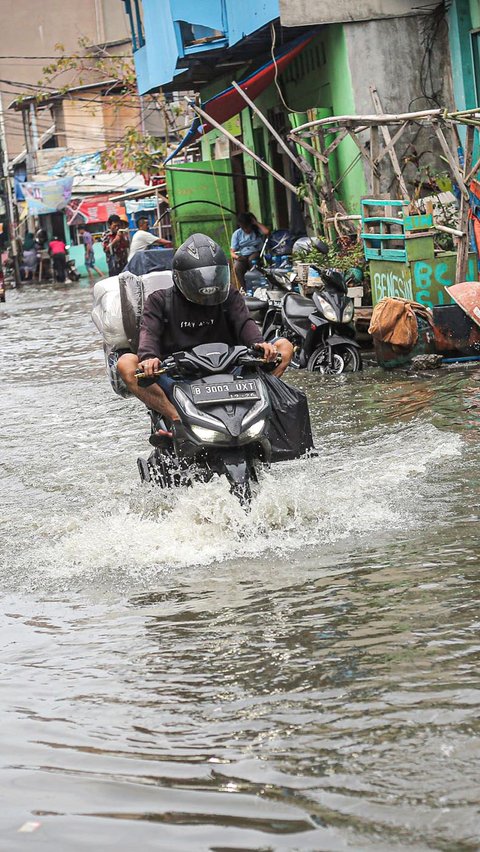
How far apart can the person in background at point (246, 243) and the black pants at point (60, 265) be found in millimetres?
22351

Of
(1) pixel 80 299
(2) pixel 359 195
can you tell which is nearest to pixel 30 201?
(1) pixel 80 299

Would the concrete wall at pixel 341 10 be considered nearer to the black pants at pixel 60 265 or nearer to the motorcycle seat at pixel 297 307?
the motorcycle seat at pixel 297 307

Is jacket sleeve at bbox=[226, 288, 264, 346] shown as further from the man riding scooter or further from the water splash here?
the water splash

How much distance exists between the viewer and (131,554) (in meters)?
5.88

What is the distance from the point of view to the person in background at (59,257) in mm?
41375

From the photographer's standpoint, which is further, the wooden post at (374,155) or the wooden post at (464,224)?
the wooden post at (374,155)

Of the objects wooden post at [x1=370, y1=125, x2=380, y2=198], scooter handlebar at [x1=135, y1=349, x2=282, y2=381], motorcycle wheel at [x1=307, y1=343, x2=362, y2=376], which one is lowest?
motorcycle wheel at [x1=307, y1=343, x2=362, y2=376]

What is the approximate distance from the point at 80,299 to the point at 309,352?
19112 mm

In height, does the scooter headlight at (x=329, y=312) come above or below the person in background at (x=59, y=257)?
below

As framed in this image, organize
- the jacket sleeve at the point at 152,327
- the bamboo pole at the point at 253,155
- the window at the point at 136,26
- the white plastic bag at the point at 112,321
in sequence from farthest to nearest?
the window at the point at 136,26, the bamboo pole at the point at 253,155, the white plastic bag at the point at 112,321, the jacket sleeve at the point at 152,327

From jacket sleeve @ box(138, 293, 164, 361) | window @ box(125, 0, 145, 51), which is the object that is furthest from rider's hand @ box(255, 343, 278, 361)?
window @ box(125, 0, 145, 51)

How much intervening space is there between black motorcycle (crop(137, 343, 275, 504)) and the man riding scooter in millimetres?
136

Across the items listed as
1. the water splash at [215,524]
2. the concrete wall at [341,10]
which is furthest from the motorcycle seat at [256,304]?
the water splash at [215,524]

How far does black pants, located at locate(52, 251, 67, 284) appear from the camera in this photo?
4172 centimetres
